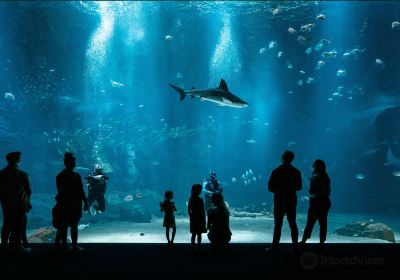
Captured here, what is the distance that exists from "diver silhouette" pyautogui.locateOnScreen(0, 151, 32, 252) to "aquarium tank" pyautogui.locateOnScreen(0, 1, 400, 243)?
6839mm

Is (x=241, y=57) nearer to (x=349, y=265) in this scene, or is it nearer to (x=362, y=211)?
(x=362, y=211)

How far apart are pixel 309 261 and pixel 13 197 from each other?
498 cm

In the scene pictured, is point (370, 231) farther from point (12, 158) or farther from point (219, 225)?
point (12, 158)

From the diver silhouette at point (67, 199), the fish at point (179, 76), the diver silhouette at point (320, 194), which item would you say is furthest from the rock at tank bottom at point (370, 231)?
the fish at point (179, 76)

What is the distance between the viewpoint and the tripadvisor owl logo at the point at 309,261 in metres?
4.66

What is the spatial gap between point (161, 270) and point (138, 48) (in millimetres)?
25616

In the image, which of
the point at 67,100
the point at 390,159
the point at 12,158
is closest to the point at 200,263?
the point at 12,158

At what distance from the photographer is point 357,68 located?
28000mm

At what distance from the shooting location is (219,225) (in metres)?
5.44

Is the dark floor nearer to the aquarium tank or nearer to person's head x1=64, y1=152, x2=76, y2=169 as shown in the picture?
person's head x1=64, y1=152, x2=76, y2=169

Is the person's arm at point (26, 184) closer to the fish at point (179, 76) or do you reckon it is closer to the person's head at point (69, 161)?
the person's head at point (69, 161)

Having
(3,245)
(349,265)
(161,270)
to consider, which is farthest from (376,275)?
(3,245)

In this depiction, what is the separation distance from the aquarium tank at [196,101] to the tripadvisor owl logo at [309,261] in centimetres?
701

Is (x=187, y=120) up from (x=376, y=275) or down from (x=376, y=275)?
up
